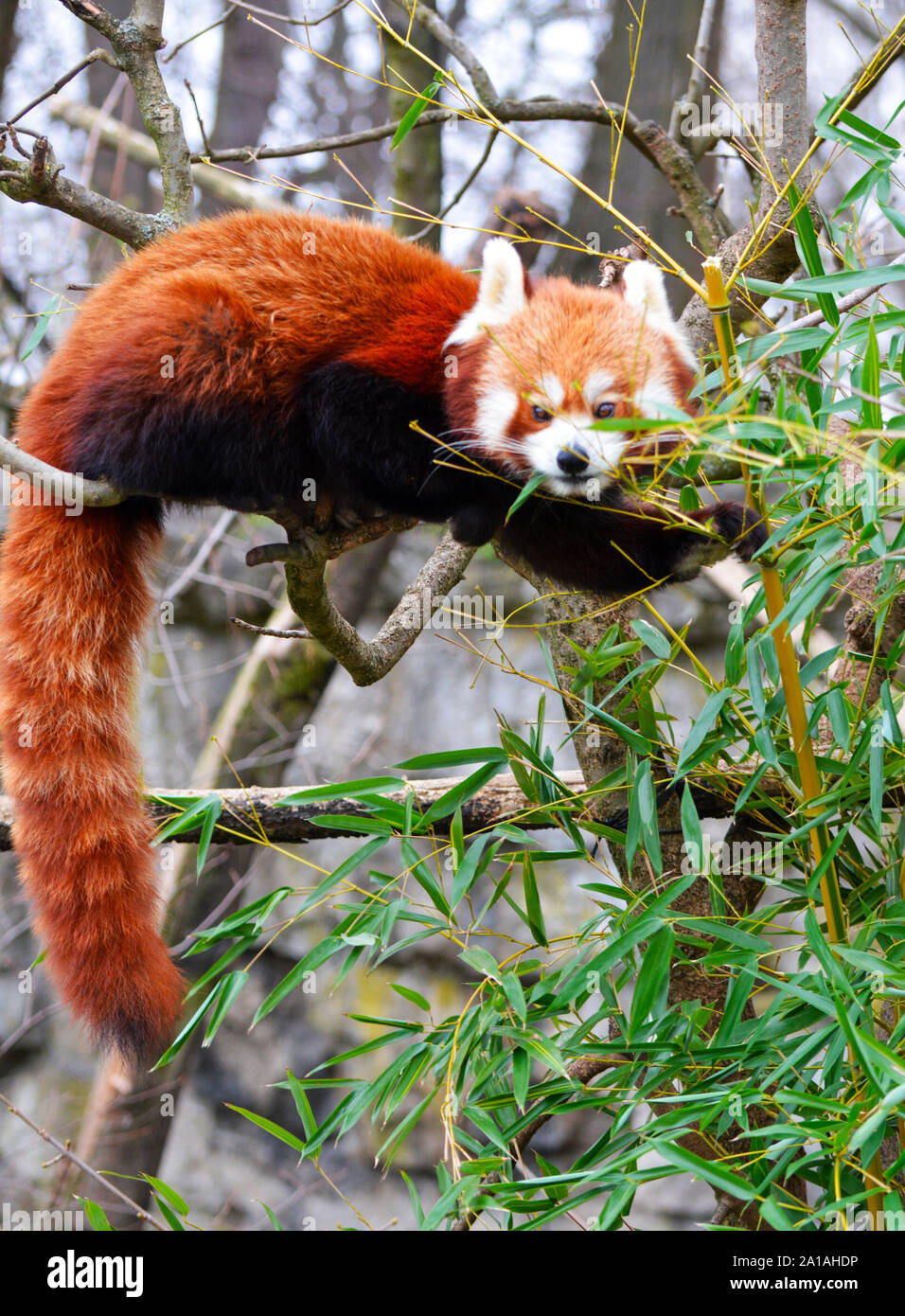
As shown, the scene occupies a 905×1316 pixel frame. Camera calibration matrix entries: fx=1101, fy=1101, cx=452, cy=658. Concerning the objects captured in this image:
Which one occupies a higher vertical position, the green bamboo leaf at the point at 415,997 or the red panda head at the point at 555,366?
the red panda head at the point at 555,366

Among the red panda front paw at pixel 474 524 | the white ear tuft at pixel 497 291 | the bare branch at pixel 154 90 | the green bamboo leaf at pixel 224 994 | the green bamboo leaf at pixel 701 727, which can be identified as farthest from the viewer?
the bare branch at pixel 154 90

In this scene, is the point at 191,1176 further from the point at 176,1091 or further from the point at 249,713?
the point at 249,713

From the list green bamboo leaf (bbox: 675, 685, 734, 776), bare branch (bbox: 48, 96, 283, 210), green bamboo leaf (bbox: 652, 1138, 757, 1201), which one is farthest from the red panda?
bare branch (bbox: 48, 96, 283, 210)

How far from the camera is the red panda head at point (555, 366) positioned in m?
2.11

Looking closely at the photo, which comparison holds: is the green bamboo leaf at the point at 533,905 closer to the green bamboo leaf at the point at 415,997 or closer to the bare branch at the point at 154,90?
the green bamboo leaf at the point at 415,997

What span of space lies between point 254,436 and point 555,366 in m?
0.67

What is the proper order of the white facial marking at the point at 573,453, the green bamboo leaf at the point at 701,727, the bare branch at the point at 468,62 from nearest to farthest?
the green bamboo leaf at the point at 701,727 → the white facial marking at the point at 573,453 → the bare branch at the point at 468,62

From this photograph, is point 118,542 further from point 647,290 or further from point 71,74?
point 647,290

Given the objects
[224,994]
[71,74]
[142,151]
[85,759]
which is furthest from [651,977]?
[142,151]

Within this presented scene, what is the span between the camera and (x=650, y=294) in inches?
90.4

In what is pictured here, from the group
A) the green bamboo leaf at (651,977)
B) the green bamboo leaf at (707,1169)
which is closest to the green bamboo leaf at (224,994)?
the green bamboo leaf at (651,977)

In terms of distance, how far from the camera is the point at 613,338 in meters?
2.24

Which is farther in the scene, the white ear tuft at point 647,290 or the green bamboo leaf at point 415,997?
the white ear tuft at point 647,290
